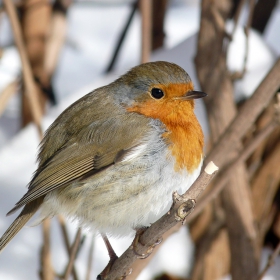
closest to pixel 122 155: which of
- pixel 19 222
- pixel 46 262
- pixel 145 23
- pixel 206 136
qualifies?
pixel 19 222

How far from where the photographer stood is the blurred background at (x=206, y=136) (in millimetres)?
3176

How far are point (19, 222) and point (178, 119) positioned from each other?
0.86 meters

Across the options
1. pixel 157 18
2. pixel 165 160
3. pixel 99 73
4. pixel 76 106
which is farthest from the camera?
pixel 99 73

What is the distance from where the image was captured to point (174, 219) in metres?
1.92

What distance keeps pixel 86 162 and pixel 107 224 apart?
11.3 inches

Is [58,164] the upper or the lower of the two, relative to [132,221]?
upper

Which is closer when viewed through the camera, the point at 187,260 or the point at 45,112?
the point at 187,260

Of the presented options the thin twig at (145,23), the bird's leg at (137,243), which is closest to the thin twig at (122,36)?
the thin twig at (145,23)

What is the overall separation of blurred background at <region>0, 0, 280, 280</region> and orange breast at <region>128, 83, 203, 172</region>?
0.32 metres

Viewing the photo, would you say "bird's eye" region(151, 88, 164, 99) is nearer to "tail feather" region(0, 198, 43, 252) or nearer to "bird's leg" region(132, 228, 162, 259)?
"bird's leg" region(132, 228, 162, 259)

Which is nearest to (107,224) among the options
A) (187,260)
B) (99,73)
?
(187,260)

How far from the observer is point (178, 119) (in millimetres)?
2674

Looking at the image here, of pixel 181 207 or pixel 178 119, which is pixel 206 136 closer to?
pixel 178 119

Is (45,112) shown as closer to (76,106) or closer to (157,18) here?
(157,18)
